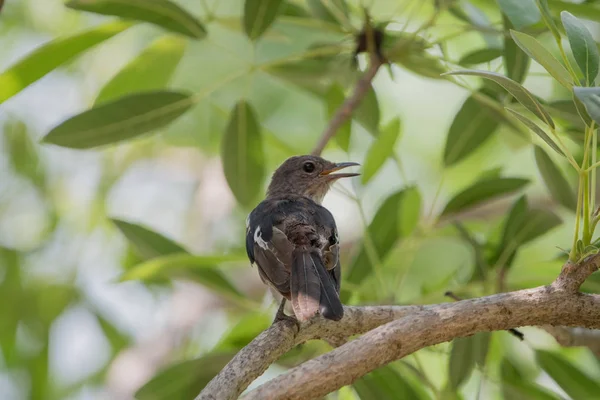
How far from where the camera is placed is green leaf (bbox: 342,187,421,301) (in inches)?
169

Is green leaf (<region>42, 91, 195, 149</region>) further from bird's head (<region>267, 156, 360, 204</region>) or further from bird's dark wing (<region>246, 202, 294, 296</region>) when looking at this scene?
bird's head (<region>267, 156, 360, 204</region>)

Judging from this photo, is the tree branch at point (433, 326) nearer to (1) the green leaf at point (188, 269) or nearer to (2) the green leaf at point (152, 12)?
(1) the green leaf at point (188, 269)

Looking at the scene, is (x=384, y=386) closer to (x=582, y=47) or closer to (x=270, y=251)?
(x=270, y=251)

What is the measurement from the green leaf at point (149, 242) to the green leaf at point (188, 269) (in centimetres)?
5

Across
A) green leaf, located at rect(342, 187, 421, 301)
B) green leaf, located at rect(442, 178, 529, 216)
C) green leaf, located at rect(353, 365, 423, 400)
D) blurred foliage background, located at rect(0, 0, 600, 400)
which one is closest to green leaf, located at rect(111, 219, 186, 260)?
blurred foliage background, located at rect(0, 0, 600, 400)

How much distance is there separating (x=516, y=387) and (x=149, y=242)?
2.04 m

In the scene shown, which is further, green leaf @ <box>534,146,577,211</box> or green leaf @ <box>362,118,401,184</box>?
green leaf @ <box>362,118,401,184</box>

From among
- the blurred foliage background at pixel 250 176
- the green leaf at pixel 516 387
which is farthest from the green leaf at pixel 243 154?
the green leaf at pixel 516 387

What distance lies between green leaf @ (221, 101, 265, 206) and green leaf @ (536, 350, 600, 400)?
188 cm

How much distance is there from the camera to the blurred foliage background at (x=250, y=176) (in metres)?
3.94

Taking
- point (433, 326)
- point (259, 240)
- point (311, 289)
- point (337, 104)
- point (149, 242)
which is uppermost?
point (337, 104)

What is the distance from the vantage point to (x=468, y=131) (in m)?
4.41

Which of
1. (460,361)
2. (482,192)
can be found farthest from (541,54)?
(482,192)

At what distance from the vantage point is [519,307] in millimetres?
2588
